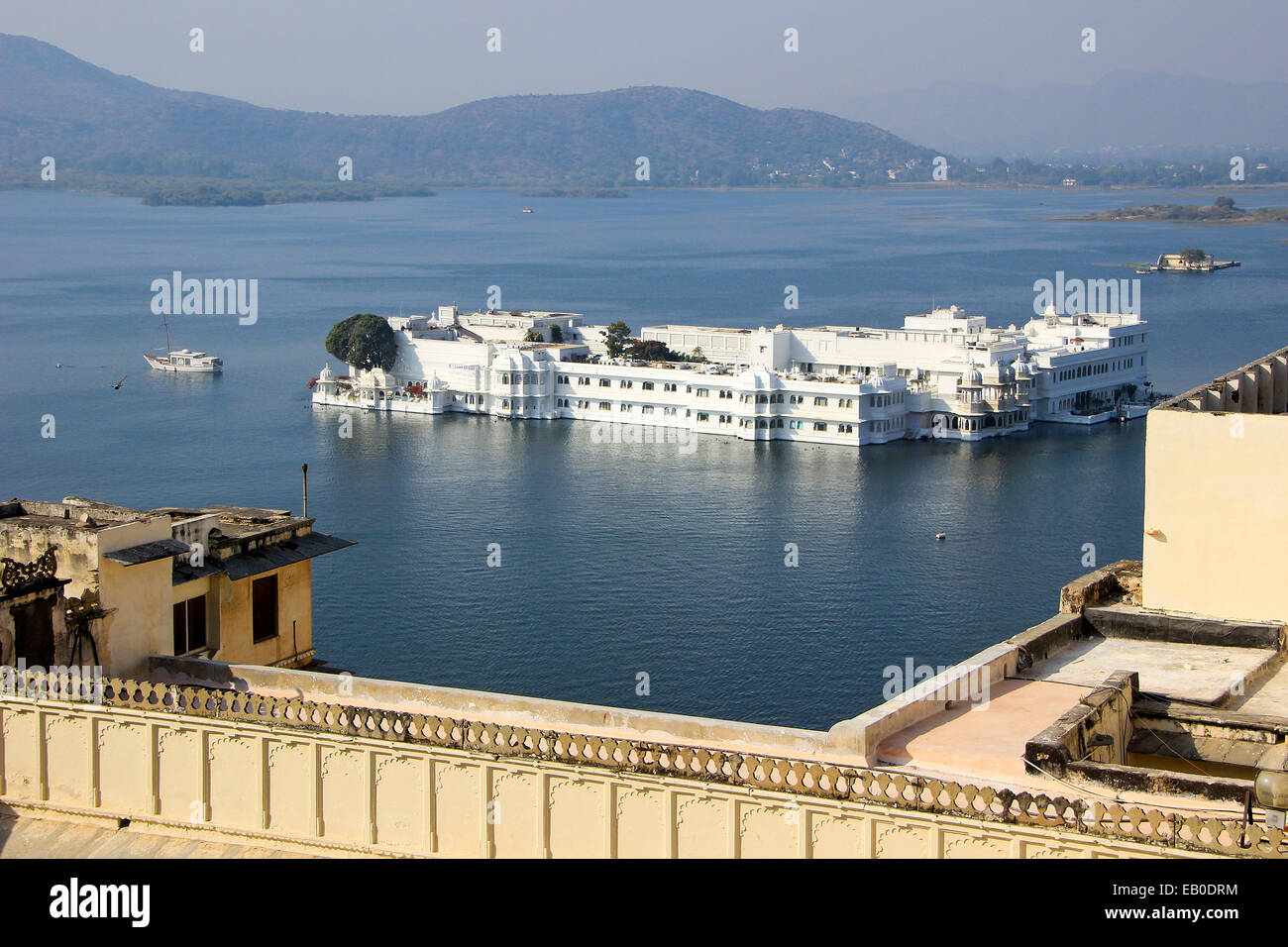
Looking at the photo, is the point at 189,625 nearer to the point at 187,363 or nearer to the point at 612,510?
the point at 612,510

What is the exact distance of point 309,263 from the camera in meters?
164

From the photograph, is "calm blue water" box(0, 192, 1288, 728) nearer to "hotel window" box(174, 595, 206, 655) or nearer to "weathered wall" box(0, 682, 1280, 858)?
"hotel window" box(174, 595, 206, 655)

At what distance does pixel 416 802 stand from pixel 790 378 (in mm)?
55045

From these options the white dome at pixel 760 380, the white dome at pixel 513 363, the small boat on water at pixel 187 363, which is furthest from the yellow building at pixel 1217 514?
the small boat on water at pixel 187 363

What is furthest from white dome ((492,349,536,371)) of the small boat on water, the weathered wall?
the weathered wall

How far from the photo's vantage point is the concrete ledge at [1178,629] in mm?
16156

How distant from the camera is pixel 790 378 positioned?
6619 cm

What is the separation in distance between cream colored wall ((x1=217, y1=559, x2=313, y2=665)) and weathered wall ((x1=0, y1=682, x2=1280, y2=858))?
3.38 meters

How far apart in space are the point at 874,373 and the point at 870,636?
113ft

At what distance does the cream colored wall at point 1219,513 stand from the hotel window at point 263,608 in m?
9.30

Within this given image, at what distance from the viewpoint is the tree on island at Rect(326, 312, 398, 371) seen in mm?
75375

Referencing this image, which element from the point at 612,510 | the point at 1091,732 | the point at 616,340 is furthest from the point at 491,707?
the point at 616,340

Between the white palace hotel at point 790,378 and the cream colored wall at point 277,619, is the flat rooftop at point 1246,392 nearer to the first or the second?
the cream colored wall at point 277,619

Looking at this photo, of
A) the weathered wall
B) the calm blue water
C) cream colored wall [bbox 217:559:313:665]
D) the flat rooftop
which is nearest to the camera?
the weathered wall
